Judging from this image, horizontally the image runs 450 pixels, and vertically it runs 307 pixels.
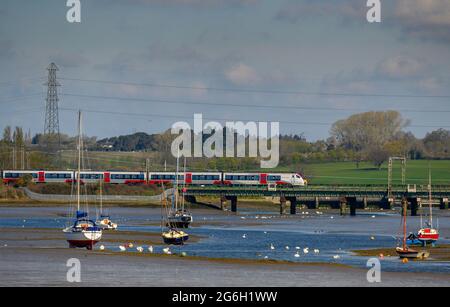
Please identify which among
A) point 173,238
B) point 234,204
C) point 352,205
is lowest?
point 352,205

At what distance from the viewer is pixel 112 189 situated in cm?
19775

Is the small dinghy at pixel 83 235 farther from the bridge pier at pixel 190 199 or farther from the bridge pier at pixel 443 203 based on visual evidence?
the bridge pier at pixel 443 203

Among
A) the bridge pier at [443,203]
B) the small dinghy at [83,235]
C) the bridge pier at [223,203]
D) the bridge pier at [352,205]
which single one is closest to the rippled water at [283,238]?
the small dinghy at [83,235]

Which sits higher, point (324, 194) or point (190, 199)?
point (324, 194)

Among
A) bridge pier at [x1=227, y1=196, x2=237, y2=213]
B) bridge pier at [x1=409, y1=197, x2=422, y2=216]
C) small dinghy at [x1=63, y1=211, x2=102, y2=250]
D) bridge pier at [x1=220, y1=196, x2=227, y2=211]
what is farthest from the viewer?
bridge pier at [x1=220, y1=196, x2=227, y2=211]

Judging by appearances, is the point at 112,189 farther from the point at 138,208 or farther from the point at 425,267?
the point at 425,267

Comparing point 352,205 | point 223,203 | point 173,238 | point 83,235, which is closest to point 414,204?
point 352,205

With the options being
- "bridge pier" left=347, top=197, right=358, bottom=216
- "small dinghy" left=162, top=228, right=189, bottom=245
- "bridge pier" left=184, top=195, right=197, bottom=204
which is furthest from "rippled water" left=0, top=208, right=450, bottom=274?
"bridge pier" left=184, top=195, right=197, bottom=204

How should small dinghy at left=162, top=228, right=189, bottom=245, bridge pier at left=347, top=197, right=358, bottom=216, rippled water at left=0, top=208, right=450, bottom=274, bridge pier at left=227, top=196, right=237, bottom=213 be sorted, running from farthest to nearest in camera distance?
bridge pier at left=227, top=196, right=237, bottom=213 → bridge pier at left=347, top=197, right=358, bottom=216 → small dinghy at left=162, top=228, right=189, bottom=245 → rippled water at left=0, top=208, right=450, bottom=274

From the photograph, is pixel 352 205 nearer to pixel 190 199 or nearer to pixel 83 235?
pixel 190 199

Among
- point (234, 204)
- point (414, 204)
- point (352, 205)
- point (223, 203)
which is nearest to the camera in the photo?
point (352, 205)

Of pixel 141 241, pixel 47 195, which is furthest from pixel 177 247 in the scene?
pixel 47 195

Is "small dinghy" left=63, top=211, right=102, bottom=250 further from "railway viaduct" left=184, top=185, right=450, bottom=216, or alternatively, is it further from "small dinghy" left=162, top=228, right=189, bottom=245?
"railway viaduct" left=184, top=185, right=450, bottom=216
